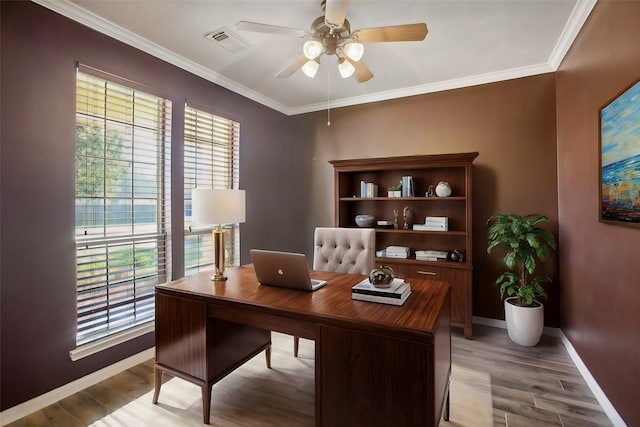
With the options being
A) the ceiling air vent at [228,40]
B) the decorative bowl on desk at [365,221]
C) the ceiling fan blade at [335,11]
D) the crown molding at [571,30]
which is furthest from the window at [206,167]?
the crown molding at [571,30]

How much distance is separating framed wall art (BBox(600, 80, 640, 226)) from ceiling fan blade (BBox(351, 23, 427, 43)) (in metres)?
1.07

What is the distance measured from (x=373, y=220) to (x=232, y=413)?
7.71ft

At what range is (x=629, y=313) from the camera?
160 cm

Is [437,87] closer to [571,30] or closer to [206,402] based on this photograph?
[571,30]

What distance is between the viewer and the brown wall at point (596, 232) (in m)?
1.58

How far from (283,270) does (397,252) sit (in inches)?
76.8

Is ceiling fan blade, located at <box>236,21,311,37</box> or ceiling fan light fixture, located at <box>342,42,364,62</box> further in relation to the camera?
ceiling fan light fixture, located at <box>342,42,364,62</box>

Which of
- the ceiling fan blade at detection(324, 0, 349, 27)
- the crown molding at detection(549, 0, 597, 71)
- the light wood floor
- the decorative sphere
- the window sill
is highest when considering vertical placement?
the crown molding at detection(549, 0, 597, 71)

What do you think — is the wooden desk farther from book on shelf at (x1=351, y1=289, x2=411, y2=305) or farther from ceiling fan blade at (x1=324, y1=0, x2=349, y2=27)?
ceiling fan blade at (x1=324, y1=0, x2=349, y2=27)

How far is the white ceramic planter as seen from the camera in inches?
107

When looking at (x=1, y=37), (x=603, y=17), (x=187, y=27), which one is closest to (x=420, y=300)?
(x=603, y=17)

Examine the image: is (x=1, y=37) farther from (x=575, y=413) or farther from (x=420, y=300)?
(x=575, y=413)

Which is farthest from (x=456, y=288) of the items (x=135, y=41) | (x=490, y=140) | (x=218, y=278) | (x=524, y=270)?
(x=135, y=41)

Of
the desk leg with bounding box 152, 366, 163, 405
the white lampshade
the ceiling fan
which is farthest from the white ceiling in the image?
the desk leg with bounding box 152, 366, 163, 405
